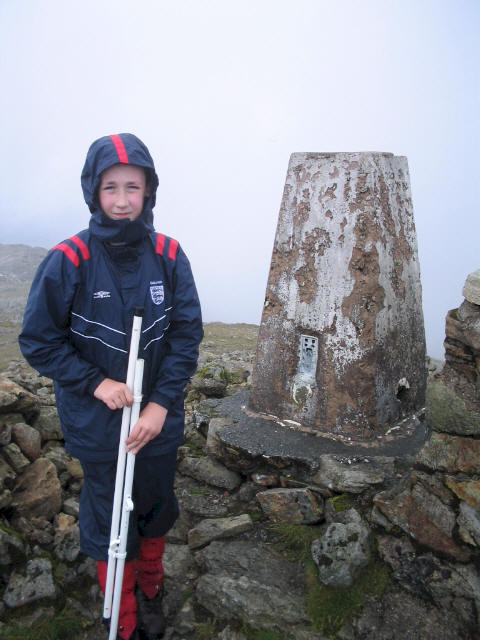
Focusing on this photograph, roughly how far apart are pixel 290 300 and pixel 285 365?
65 centimetres

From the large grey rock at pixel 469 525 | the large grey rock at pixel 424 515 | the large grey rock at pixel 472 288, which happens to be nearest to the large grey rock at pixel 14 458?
the large grey rock at pixel 424 515

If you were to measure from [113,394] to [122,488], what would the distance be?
594 mm

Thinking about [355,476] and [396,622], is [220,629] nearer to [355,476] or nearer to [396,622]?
[396,622]

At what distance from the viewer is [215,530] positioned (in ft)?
13.6

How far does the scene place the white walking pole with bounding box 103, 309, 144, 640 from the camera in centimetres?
288

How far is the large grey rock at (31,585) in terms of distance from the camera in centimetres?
347

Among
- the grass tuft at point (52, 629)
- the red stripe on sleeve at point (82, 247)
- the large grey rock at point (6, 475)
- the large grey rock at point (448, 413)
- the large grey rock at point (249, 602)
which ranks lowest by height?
the grass tuft at point (52, 629)

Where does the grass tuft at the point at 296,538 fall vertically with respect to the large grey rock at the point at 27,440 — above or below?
below

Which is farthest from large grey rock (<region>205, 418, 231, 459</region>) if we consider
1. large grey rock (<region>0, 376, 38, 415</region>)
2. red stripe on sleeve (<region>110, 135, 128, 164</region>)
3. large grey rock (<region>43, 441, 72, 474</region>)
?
red stripe on sleeve (<region>110, 135, 128, 164</region>)

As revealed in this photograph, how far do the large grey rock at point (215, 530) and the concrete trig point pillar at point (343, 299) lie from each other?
3.82ft

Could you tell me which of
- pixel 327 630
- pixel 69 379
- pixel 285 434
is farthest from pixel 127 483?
pixel 285 434

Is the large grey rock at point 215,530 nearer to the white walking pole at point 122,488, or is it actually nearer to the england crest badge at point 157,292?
the white walking pole at point 122,488

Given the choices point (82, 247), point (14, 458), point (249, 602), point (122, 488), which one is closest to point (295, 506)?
point (249, 602)

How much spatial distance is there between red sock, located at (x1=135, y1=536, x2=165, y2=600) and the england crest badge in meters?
1.63
